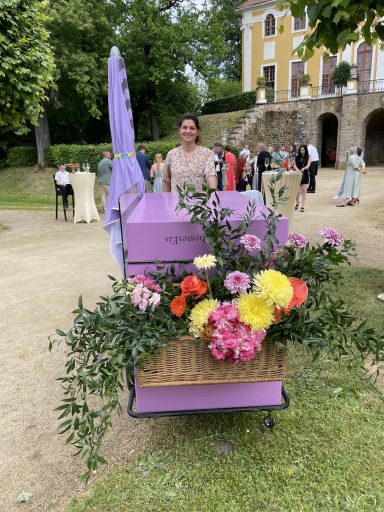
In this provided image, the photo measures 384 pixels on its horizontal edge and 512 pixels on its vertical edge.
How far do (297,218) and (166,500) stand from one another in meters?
8.25

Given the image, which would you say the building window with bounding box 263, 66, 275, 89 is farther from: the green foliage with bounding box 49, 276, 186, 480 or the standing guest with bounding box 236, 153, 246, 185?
the green foliage with bounding box 49, 276, 186, 480

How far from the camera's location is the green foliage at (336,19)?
3378mm

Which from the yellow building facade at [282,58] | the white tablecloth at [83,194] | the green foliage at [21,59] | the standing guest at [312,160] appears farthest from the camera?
the yellow building facade at [282,58]

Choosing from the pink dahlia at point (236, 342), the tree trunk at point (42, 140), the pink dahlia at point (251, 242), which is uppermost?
the tree trunk at point (42, 140)

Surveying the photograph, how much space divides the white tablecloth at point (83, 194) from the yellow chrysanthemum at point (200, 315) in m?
8.94

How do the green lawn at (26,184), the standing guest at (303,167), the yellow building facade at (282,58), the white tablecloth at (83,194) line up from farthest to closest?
the yellow building facade at (282,58) → the green lawn at (26,184) → the standing guest at (303,167) → the white tablecloth at (83,194)

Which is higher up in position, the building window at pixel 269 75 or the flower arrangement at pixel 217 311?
the building window at pixel 269 75

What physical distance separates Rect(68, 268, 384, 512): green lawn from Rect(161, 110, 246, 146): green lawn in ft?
77.0

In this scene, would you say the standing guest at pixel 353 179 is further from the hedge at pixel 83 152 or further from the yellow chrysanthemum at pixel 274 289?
the hedge at pixel 83 152

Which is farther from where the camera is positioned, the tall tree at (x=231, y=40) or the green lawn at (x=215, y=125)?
the tall tree at (x=231, y=40)

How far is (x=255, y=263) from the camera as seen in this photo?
2.17m

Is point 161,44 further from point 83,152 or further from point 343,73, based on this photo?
point 343,73

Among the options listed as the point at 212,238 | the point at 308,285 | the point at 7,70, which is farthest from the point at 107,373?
the point at 7,70

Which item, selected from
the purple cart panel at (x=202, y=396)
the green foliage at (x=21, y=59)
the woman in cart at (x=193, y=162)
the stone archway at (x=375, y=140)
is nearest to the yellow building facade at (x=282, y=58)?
the stone archway at (x=375, y=140)
